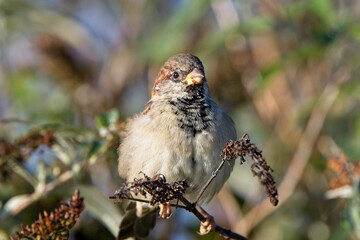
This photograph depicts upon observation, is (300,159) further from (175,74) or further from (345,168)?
(175,74)

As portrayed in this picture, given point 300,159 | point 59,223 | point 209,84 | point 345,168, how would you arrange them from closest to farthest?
point 59,223 < point 345,168 < point 300,159 < point 209,84

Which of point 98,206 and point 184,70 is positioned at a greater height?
point 184,70

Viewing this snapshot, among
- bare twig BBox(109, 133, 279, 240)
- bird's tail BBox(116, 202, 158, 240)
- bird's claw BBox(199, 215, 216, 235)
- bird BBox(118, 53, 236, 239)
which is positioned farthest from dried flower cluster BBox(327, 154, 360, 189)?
bird's tail BBox(116, 202, 158, 240)

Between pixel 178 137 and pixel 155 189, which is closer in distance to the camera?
pixel 155 189

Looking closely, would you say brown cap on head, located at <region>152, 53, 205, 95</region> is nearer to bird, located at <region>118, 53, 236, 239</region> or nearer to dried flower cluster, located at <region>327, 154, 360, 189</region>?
bird, located at <region>118, 53, 236, 239</region>

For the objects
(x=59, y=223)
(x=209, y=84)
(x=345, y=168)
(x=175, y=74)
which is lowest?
(x=345, y=168)

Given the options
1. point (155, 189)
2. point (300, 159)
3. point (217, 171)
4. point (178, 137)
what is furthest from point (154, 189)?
point (300, 159)

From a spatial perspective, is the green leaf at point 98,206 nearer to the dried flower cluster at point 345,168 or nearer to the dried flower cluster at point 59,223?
the dried flower cluster at point 59,223

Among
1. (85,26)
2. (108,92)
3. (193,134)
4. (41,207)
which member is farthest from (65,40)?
(193,134)
